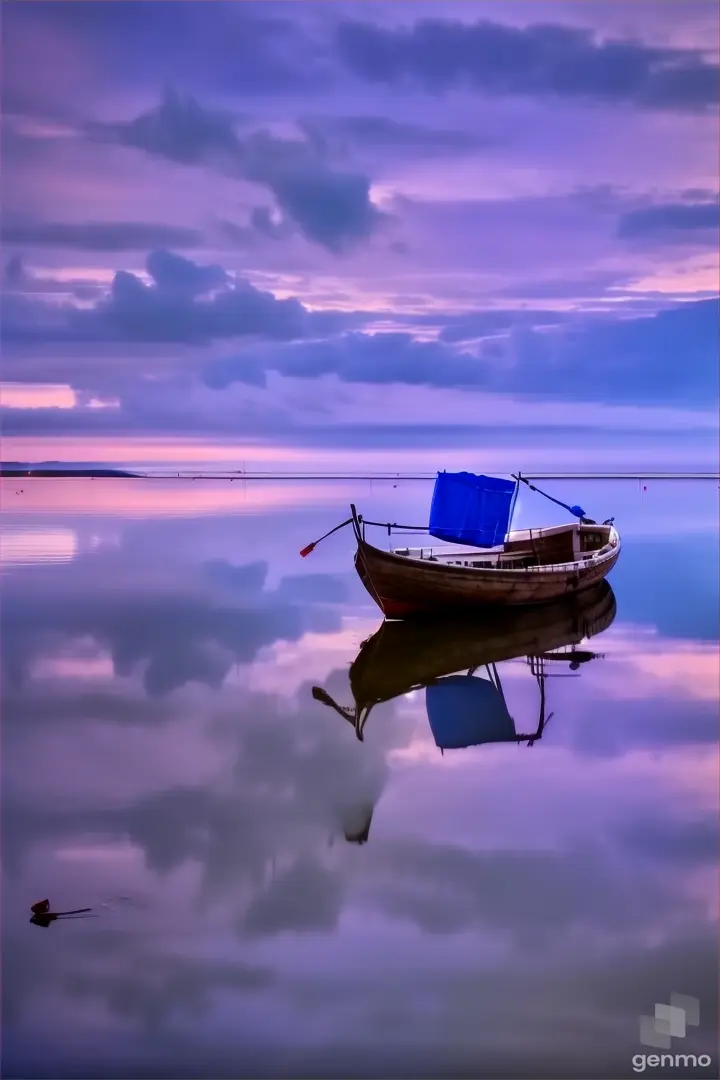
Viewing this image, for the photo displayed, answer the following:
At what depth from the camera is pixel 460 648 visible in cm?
1478

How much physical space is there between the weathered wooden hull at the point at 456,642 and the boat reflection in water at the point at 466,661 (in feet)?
0.05

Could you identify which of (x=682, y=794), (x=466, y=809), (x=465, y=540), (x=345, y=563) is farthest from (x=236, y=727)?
(x=345, y=563)

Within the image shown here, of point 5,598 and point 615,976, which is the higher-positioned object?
point 5,598

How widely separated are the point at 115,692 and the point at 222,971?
6639mm

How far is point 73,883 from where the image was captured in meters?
7.19

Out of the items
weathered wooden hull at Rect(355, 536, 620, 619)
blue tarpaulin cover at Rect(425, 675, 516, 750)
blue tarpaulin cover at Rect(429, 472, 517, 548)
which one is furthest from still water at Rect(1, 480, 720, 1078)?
blue tarpaulin cover at Rect(429, 472, 517, 548)

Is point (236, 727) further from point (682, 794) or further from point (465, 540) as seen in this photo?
point (465, 540)

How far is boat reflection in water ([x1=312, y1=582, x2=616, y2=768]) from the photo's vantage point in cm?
1113

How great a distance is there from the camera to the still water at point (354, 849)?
5.48 m

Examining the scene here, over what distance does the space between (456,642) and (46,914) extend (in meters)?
9.25

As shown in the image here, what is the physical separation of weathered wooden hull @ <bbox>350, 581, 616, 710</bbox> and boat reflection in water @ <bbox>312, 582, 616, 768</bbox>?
1cm

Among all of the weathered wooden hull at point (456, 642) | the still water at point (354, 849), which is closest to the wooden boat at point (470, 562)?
the weathered wooden hull at point (456, 642)

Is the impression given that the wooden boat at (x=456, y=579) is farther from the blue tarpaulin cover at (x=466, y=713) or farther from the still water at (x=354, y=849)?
the blue tarpaulin cover at (x=466, y=713)

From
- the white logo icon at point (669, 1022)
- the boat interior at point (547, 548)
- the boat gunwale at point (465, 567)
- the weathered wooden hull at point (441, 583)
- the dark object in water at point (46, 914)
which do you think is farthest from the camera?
the boat interior at point (547, 548)
